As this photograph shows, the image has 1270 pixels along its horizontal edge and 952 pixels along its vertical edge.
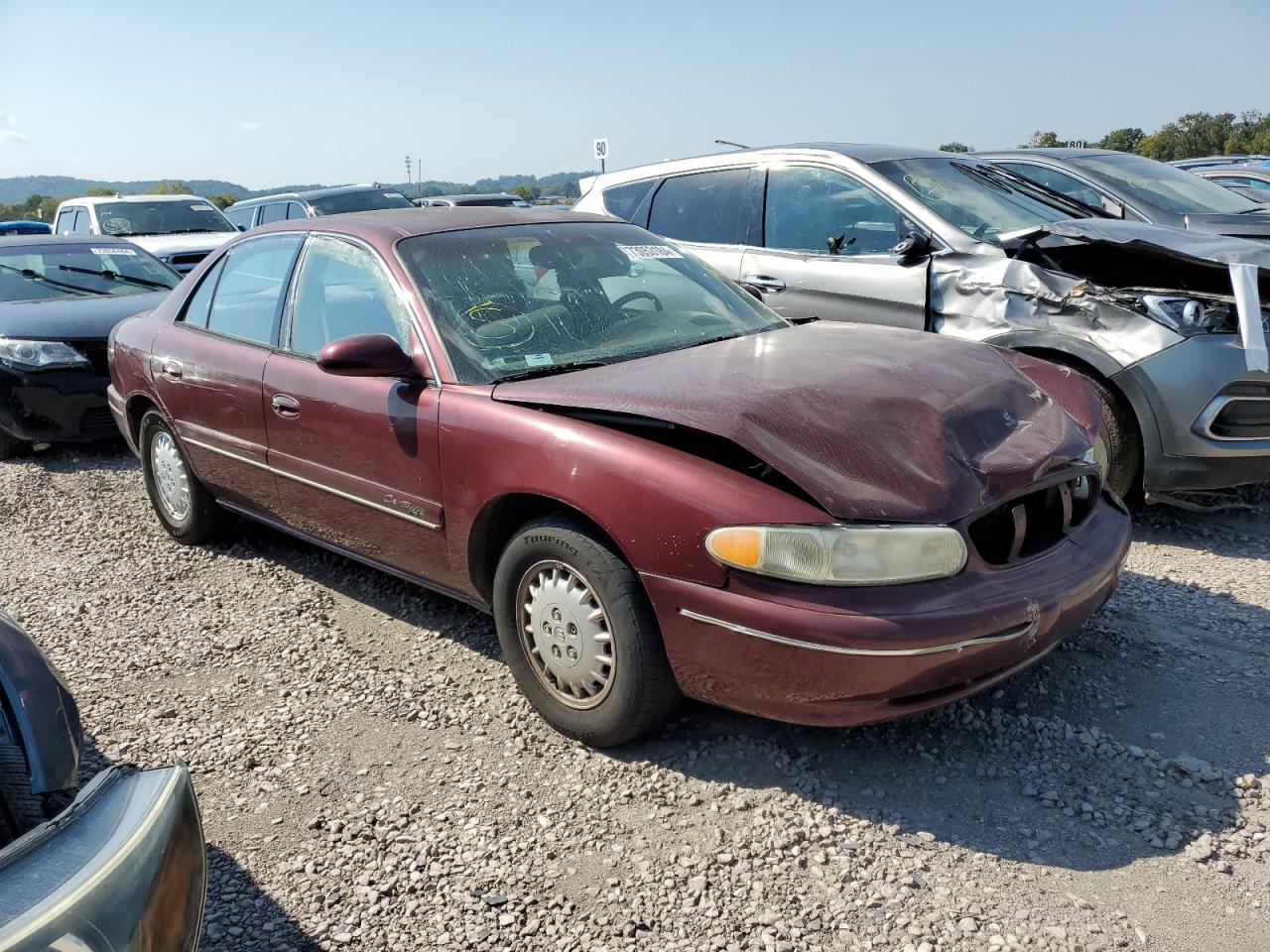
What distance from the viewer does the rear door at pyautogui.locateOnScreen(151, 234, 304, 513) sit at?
168 inches

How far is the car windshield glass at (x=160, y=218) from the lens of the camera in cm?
1282

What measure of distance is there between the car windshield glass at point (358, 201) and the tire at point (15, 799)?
1261 cm

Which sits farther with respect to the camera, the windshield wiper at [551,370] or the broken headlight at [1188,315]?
the broken headlight at [1188,315]

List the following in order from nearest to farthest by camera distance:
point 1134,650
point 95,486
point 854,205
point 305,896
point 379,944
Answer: point 379,944
point 305,896
point 1134,650
point 854,205
point 95,486

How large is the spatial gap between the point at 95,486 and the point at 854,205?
498 centimetres

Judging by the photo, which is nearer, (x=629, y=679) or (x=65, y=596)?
(x=629, y=679)

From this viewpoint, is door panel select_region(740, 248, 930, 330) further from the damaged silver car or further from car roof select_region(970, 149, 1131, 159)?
car roof select_region(970, 149, 1131, 159)

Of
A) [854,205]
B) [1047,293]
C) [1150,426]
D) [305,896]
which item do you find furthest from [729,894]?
[854,205]

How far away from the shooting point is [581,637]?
304 cm

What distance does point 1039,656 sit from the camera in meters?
2.89

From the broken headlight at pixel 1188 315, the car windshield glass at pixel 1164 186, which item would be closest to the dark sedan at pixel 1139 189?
the car windshield glass at pixel 1164 186

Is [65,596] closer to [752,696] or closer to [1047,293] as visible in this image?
[752,696]

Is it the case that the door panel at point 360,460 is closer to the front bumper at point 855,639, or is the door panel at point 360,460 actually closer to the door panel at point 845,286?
the front bumper at point 855,639

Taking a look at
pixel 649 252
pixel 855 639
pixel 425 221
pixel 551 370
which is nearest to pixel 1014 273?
pixel 649 252
